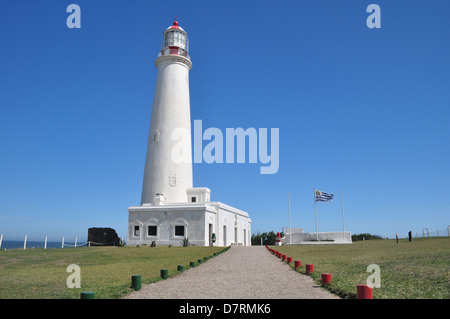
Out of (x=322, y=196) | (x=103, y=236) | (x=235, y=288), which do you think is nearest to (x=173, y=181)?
A: (x=103, y=236)

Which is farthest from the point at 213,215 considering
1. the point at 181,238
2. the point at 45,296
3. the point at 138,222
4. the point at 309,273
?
the point at 45,296

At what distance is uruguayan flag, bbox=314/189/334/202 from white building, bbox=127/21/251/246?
10.3m

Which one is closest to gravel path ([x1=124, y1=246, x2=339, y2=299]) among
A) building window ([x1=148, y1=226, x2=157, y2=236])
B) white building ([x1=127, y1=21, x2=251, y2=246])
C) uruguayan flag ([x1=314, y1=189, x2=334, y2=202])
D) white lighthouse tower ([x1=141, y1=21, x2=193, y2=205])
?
white building ([x1=127, y1=21, x2=251, y2=246])

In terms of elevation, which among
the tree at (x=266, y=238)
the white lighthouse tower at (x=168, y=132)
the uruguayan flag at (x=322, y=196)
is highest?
the white lighthouse tower at (x=168, y=132)

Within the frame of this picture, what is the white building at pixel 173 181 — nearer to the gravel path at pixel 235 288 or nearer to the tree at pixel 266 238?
the tree at pixel 266 238

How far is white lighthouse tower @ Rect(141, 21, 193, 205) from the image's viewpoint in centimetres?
3844

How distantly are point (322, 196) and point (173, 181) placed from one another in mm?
16788

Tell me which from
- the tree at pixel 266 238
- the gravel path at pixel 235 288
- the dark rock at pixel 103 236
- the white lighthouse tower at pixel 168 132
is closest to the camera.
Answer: the gravel path at pixel 235 288

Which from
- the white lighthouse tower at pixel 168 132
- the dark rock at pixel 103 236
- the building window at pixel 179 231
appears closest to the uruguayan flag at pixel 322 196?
the white lighthouse tower at pixel 168 132

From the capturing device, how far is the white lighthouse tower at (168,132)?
38438mm

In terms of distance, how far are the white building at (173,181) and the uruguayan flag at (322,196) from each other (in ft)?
33.8

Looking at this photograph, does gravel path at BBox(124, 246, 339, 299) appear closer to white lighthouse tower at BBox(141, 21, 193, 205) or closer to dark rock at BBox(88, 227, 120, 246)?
white lighthouse tower at BBox(141, 21, 193, 205)
